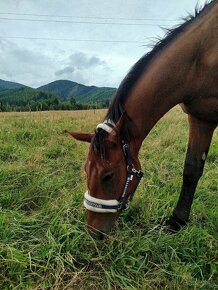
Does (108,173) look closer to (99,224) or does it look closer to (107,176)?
(107,176)

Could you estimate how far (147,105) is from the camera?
119 inches

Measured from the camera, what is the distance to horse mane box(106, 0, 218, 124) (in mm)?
2887

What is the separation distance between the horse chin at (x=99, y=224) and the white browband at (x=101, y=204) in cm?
8

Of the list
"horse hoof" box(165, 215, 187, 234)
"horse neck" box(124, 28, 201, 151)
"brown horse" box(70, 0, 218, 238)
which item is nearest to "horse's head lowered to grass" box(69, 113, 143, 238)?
"brown horse" box(70, 0, 218, 238)

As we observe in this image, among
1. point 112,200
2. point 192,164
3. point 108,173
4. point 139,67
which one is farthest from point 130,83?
point 192,164

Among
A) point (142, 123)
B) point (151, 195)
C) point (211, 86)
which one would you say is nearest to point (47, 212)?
point (151, 195)

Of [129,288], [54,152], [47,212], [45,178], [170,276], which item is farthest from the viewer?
[54,152]

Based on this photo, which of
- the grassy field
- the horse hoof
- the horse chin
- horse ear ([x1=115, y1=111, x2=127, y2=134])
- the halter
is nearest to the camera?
the grassy field

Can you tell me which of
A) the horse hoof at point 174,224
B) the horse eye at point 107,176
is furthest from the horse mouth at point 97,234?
the horse hoof at point 174,224

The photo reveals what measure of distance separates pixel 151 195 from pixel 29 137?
4196 millimetres

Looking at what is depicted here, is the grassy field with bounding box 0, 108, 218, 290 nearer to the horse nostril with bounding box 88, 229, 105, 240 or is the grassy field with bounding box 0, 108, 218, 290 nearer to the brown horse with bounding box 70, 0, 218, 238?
the horse nostril with bounding box 88, 229, 105, 240

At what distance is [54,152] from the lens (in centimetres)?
619

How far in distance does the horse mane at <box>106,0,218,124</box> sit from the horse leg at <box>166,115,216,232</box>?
82cm

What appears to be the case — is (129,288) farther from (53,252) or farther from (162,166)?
(162,166)
